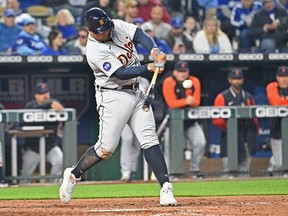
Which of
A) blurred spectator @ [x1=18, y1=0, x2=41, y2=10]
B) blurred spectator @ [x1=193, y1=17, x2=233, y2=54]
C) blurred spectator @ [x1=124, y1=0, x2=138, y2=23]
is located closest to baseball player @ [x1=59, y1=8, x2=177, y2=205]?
blurred spectator @ [x1=193, y1=17, x2=233, y2=54]

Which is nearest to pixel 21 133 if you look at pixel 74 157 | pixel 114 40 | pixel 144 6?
pixel 74 157

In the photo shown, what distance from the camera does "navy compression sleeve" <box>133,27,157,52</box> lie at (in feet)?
24.9

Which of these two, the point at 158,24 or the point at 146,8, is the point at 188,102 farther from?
the point at 146,8

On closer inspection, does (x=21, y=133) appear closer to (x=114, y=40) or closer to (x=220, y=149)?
(x=220, y=149)

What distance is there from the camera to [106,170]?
43.7 feet

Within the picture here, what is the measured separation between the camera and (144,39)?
25.1 feet

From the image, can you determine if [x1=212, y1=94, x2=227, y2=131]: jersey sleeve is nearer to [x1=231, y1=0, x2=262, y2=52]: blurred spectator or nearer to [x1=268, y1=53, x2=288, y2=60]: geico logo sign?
[x1=268, y1=53, x2=288, y2=60]: geico logo sign

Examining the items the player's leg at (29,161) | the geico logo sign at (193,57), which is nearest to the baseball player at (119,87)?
the player's leg at (29,161)

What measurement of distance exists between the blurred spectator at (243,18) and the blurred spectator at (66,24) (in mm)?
2459

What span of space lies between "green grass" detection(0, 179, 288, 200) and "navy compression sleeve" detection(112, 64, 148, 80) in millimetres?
2211

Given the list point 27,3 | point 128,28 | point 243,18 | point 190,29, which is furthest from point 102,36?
point 27,3

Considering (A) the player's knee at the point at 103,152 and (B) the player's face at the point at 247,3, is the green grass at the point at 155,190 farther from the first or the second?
(B) the player's face at the point at 247,3

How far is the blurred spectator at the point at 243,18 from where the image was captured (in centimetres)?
1405

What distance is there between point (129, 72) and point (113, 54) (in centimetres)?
29
